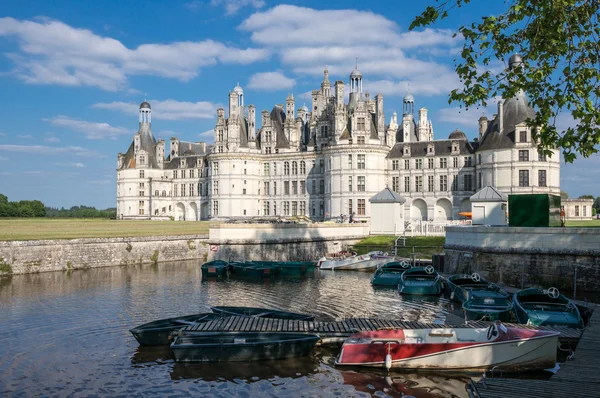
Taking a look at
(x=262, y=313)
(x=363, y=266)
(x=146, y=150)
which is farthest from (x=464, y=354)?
(x=146, y=150)

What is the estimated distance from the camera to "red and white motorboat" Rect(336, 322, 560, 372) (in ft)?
54.3

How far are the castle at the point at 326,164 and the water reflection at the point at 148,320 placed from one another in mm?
28532

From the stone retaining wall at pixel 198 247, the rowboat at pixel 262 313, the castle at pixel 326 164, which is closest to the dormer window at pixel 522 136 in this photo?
the castle at pixel 326 164

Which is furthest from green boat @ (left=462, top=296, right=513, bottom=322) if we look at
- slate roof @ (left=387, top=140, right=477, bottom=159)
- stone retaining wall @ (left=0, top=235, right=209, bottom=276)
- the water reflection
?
slate roof @ (left=387, top=140, right=477, bottom=159)

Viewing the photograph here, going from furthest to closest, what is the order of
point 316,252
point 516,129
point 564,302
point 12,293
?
point 516,129 → point 316,252 → point 12,293 → point 564,302

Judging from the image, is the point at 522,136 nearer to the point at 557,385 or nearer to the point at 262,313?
the point at 262,313

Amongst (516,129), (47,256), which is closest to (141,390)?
(47,256)

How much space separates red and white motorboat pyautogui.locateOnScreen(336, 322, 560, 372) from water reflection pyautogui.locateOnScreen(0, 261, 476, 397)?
66 cm

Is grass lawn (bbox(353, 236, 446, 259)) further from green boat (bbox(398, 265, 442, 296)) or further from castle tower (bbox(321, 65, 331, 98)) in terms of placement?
castle tower (bbox(321, 65, 331, 98))

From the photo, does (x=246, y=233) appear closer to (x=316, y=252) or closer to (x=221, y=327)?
(x=316, y=252)

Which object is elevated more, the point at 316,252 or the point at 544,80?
the point at 544,80

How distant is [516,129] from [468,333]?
153 ft

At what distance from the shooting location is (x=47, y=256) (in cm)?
4109

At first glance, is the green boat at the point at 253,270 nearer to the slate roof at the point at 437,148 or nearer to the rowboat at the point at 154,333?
the rowboat at the point at 154,333
